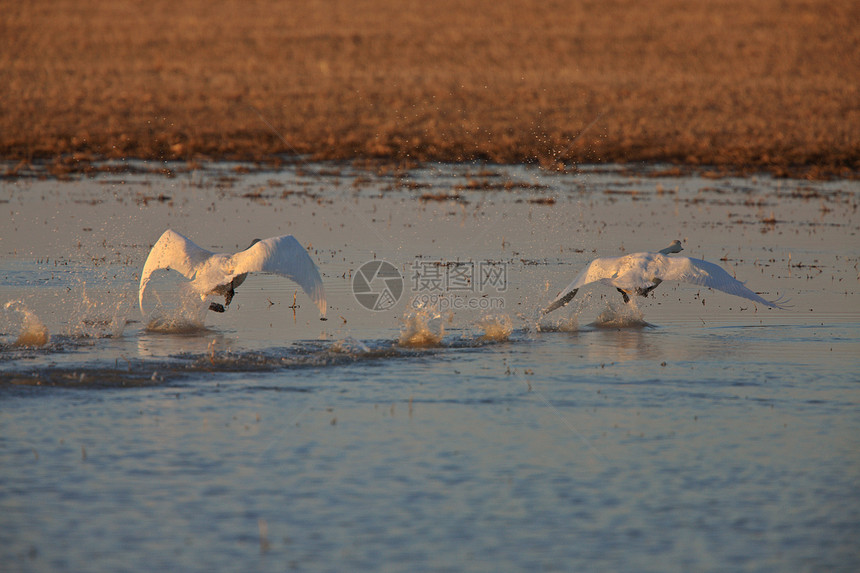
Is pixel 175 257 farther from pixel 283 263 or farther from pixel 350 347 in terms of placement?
pixel 350 347

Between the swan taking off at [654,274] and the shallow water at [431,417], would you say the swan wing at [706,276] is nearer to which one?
the swan taking off at [654,274]

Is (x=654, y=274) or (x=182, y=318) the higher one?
(x=654, y=274)

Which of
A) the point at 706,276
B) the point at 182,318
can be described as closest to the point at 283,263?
the point at 182,318

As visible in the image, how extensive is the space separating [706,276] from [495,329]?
2.26m

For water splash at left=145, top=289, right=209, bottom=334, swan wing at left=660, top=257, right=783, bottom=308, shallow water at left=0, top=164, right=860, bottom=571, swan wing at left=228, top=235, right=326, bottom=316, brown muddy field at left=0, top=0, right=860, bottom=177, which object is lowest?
shallow water at left=0, top=164, right=860, bottom=571

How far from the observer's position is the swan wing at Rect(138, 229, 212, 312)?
11953 mm

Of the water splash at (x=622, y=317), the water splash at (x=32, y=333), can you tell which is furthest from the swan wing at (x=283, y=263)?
the water splash at (x=622, y=317)

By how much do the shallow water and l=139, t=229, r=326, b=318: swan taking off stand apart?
1.57 feet

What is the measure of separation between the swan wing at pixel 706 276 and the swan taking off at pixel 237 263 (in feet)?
12.0

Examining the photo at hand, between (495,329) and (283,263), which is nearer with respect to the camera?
(283,263)

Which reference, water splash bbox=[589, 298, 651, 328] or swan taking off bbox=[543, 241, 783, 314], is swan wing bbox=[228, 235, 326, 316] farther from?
water splash bbox=[589, 298, 651, 328]

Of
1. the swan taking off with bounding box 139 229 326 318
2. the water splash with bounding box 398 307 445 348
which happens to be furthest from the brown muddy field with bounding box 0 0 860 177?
the water splash with bounding box 398 307 445 348

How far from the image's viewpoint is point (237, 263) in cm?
1171

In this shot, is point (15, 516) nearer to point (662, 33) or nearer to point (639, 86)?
A: point (639, 86)
